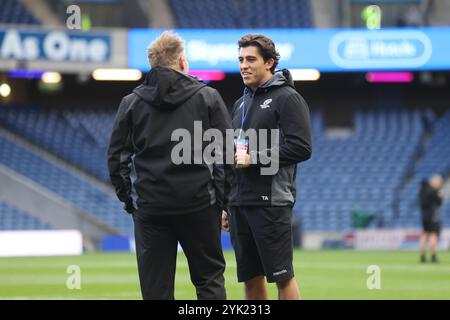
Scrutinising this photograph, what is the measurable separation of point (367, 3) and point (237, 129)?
1223 inches

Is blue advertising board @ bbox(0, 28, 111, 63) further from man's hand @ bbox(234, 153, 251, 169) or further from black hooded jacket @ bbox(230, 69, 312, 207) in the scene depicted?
man's hand @ bbox(234, 153, 251, 169)

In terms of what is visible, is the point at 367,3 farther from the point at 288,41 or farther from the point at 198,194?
the point at 198,194

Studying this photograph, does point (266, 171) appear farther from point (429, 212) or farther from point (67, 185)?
point (67, 185)

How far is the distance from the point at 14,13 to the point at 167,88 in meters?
29.8

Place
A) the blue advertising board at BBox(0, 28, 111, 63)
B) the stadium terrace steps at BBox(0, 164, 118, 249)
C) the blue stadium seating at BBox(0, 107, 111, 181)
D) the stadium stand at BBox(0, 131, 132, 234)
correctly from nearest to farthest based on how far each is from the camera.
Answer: the blue advertising board at BBox(0, 28, 111, 63)
the stadium terrace steps at BBox(0, 164, 118, 249)
the stadium stand at BBox(0, 131, 132, 234)
the blue stadium seating at BBox(0, 107, 111, 181)

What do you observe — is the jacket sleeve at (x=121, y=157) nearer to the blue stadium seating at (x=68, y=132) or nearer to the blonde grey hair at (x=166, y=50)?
the blonde grey hair at (x=166, y=50)

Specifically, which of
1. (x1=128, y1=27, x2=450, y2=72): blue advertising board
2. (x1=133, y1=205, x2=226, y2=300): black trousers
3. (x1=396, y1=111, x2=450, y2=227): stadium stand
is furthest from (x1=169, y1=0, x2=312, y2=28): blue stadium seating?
(x1=133, y1=205, x2=226, y2=300): black trousers

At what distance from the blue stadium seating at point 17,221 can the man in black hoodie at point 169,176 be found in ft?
83.2

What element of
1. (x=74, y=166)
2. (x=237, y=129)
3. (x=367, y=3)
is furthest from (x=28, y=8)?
(x=237, y=129)

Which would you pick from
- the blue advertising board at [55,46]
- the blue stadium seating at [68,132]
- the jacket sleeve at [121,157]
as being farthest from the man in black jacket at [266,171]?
the blue stadium seating at [68,132]

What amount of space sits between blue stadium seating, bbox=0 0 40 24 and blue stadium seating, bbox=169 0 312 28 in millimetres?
5351

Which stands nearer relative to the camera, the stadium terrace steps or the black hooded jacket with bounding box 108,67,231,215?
the black hooded jacket with bounding box 108,67,231,215

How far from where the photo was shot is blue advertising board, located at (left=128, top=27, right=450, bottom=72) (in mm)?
31375

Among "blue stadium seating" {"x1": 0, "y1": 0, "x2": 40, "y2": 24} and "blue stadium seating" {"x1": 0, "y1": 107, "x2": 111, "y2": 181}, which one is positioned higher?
"blue stadium seating" {"x1": 0, "y1": 0, "x2": 40, "y2": 24}
